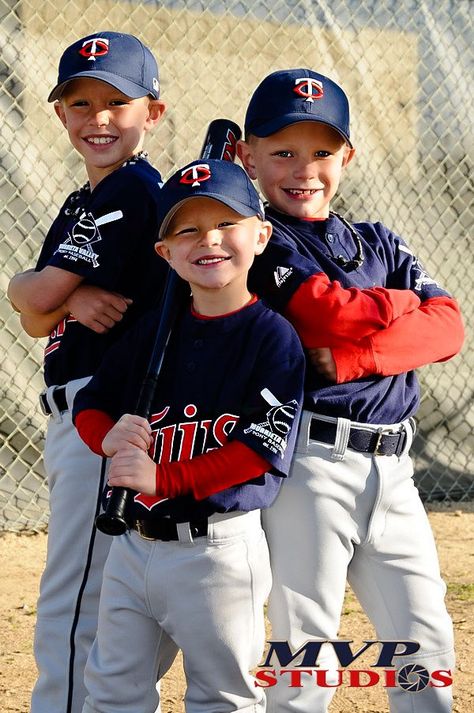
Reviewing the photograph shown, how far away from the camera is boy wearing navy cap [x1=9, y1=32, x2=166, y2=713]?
7.89 ft

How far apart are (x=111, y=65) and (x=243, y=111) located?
264 cm

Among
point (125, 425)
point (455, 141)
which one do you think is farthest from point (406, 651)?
point (455, 141)

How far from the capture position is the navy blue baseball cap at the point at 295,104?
2.23 m

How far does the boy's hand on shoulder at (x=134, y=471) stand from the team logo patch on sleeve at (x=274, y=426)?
0.65 ft

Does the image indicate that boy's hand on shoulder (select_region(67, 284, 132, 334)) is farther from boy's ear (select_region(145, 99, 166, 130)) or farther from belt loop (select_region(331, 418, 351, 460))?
belt loop (select_region(331, 418, 351, 460))

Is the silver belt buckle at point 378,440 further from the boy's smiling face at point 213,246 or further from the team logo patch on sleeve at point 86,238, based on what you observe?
the team logo patch on sleeve at point 86,238

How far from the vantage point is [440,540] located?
15.9 ft

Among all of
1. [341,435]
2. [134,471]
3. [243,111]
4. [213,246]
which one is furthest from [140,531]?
[243,111]

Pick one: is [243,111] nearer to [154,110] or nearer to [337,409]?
[154,110]

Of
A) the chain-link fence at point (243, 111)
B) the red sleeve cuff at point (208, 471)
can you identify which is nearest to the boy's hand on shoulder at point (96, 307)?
the red sleeve cuff at point (208, 471)

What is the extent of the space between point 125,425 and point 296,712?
735mm

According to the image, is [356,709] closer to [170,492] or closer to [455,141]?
[170,492]

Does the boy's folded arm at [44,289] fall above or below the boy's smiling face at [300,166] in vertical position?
below

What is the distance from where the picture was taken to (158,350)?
6.81 ft
